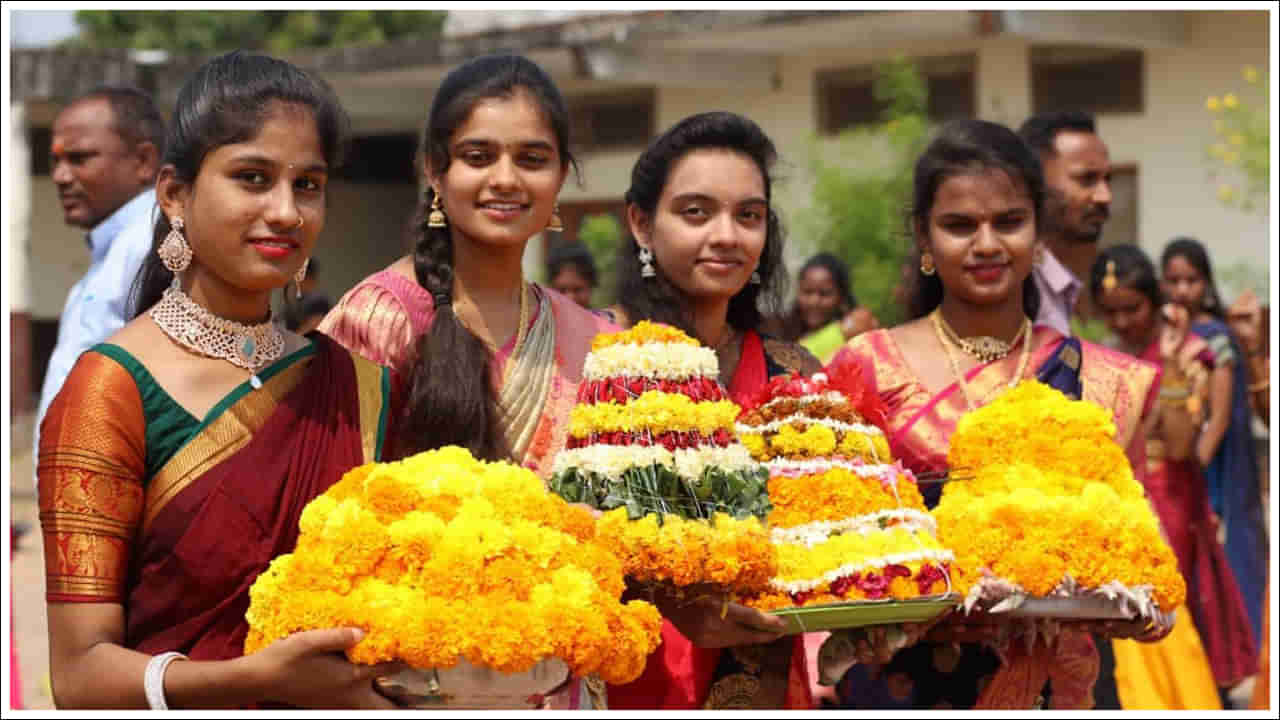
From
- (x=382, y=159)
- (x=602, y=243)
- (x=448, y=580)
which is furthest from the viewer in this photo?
(x=382, y=159)

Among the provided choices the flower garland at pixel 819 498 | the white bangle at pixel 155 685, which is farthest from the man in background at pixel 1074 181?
the white bangle at pixel 155 685

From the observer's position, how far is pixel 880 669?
16.4ft

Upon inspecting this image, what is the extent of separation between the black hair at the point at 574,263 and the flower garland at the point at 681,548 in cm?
673

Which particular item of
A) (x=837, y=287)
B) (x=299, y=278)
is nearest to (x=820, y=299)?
(x=837, y=287)

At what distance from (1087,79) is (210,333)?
1485cm

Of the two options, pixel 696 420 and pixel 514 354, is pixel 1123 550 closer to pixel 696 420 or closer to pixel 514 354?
pixel 696 420

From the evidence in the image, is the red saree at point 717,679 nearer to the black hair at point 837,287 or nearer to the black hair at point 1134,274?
the black hair at point 1134,274

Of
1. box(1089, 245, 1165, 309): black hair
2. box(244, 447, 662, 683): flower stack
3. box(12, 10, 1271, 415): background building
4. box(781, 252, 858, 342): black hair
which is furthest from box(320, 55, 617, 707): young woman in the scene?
box(12, 10, 1271, 415): background building

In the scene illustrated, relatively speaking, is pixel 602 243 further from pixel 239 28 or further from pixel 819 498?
pixel 239 28

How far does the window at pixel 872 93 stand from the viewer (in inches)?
690

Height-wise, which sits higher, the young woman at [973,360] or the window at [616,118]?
the window at [616,118]

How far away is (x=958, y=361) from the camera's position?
16.9ft

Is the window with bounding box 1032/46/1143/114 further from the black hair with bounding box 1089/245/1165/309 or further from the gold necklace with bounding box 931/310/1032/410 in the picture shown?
the gold necklace with bounding box 931/310/1032/410

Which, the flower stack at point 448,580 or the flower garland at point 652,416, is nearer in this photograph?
the flower stack at point 448,580
